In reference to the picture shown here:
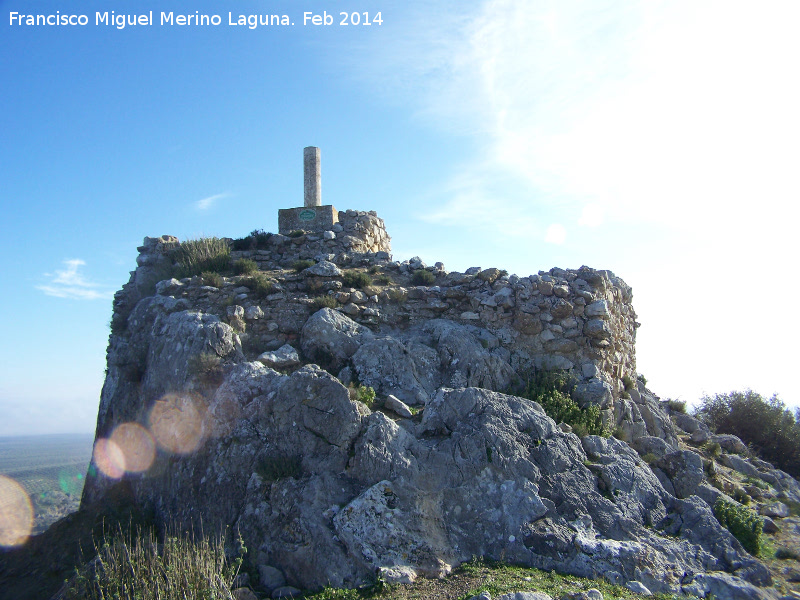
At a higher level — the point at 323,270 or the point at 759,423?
the point at 323,270

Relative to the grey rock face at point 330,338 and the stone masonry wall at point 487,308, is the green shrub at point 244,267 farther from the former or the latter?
the grey rock face at point 330,338

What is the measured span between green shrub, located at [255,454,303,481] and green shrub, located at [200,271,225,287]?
5124mm

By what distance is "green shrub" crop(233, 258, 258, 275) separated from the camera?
13.0m

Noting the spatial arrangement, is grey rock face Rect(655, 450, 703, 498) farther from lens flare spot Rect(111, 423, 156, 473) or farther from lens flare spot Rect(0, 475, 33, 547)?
lens flare spot Rect(0, 475, 33, 547)

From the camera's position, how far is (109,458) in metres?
11.1

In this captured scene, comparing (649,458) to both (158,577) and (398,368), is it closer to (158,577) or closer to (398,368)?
(398,368)

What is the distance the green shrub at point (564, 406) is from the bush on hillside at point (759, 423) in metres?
6.82

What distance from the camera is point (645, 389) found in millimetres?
13648

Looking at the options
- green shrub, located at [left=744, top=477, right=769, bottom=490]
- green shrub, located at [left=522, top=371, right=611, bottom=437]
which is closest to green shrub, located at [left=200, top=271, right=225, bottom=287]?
green shrub, located at [left=522, top=371, right=611, bottom=437]

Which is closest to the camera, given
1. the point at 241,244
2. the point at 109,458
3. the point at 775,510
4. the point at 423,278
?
the point at 775,510

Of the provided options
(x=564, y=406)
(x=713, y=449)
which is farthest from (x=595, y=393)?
(x=713, y=449)

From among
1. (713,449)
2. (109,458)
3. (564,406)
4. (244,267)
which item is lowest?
(713,449)

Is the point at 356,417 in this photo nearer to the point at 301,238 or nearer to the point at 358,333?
the point at 358,333

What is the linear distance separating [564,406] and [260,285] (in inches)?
264
